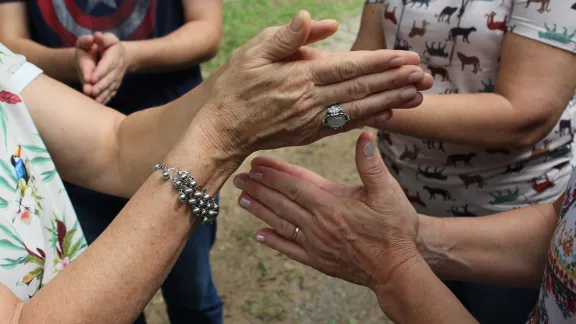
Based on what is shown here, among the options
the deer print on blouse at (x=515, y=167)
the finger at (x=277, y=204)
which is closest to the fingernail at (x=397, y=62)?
the finger at (x=277, y=204)

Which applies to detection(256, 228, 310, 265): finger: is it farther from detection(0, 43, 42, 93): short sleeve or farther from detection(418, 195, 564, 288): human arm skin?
detection(0, 43, 42, 93): short sleeve

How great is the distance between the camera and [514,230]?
4.20 feet

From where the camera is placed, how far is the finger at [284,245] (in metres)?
1.29

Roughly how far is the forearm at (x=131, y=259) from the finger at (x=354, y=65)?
29cm

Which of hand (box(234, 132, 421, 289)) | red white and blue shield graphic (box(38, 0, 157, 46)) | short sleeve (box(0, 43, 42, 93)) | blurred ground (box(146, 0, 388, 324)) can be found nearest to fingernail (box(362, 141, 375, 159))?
hand (box(234, 132, 421, 289))

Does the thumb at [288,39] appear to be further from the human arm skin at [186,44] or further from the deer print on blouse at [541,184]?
the deer print on blouse at [541,184]

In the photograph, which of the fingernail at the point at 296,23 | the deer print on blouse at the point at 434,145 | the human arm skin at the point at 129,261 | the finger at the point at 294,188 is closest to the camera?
the human arm skin at the point at 129,261

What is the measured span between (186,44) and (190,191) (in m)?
0.87

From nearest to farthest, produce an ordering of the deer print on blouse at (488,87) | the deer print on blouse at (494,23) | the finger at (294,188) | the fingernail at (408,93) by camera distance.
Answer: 1. the fingernail at (408,93)
2. the finger at (294,188)
3. the deer print on blouse at (494,23)
4. the deer print on blouse at (488,87)

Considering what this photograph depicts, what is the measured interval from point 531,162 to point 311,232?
2.43 feet

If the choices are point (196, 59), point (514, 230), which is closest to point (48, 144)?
point (196, 59)

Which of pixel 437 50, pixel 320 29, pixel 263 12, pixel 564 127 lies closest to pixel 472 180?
pixel 564 127

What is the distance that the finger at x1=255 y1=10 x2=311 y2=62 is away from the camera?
104 centimetres

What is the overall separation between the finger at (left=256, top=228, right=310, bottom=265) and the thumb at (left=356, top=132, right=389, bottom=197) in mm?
237
